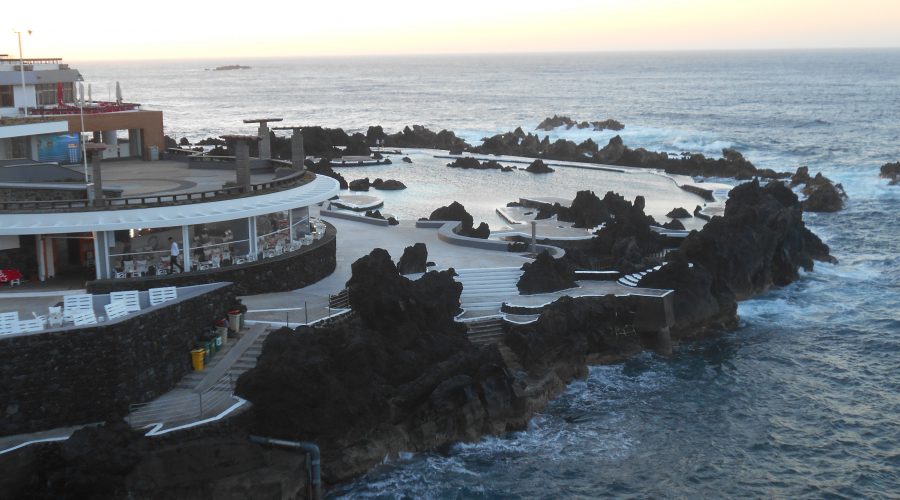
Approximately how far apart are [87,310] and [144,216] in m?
4.17

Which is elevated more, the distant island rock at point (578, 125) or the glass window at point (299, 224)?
the glass window at point (299, 224)

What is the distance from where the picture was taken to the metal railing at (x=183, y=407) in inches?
768

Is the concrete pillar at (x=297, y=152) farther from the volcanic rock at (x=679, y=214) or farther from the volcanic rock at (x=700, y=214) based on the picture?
the volcanic rock at (x=700, y=214)

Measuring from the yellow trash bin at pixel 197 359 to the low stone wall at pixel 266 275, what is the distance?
2.43 metres

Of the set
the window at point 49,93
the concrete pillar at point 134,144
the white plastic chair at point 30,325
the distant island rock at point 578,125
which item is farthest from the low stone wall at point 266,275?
the distant island rock at point 578,125

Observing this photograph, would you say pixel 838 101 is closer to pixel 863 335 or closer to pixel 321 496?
pixel 863 335

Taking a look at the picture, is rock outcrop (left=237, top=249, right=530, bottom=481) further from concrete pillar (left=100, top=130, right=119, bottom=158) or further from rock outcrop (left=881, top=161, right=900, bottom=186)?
rock outcrop (left=881, top=161, right=900, bottom=186)

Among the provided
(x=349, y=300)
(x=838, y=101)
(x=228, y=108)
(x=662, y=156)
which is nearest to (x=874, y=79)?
(x=838, y=101)

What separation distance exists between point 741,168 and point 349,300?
155ft

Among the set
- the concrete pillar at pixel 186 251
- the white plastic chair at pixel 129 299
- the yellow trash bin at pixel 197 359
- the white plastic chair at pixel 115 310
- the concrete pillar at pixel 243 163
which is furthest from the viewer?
the concrete pillar at pixel 243 163

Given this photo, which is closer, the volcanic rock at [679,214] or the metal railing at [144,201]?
the metal railing at [144,201]

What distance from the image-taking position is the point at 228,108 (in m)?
150

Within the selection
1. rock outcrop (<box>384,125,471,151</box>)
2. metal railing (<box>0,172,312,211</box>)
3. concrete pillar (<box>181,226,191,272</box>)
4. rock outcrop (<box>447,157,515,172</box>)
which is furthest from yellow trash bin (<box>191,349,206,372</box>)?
rock outcrop (<box>384,125,471,151</box>)

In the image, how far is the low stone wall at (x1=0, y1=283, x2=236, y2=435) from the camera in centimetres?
1869
